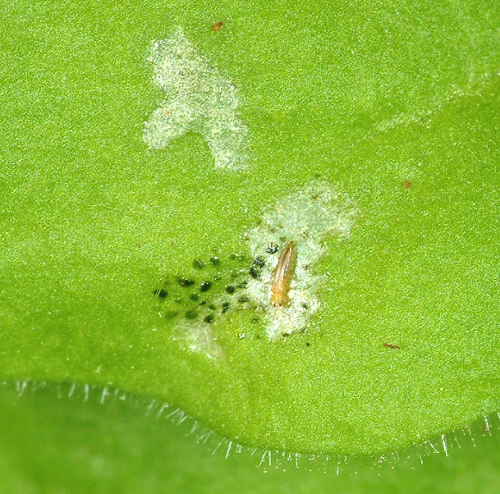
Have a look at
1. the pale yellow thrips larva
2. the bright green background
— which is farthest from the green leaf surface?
the bright green background

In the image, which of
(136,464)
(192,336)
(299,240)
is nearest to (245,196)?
→ (299,240)

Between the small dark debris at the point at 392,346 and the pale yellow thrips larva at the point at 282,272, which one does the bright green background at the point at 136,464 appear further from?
the pale yellow thrips larva at the point at 282,272

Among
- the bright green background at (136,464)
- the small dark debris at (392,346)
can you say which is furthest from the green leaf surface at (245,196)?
the bright green background at (136,464)

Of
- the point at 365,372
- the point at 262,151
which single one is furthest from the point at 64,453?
the point at 262,151

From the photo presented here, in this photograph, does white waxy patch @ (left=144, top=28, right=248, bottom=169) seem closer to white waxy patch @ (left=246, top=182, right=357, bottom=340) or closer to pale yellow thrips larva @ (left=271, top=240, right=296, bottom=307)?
white waxy patch @ (left=246, top=182, right=357, bottom=340)

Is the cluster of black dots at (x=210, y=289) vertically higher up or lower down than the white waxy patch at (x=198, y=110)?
lower down

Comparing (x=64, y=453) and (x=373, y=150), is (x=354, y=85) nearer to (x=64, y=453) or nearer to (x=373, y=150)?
(x=373, y=150)

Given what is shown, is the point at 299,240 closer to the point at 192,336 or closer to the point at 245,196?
the point at 245,196
